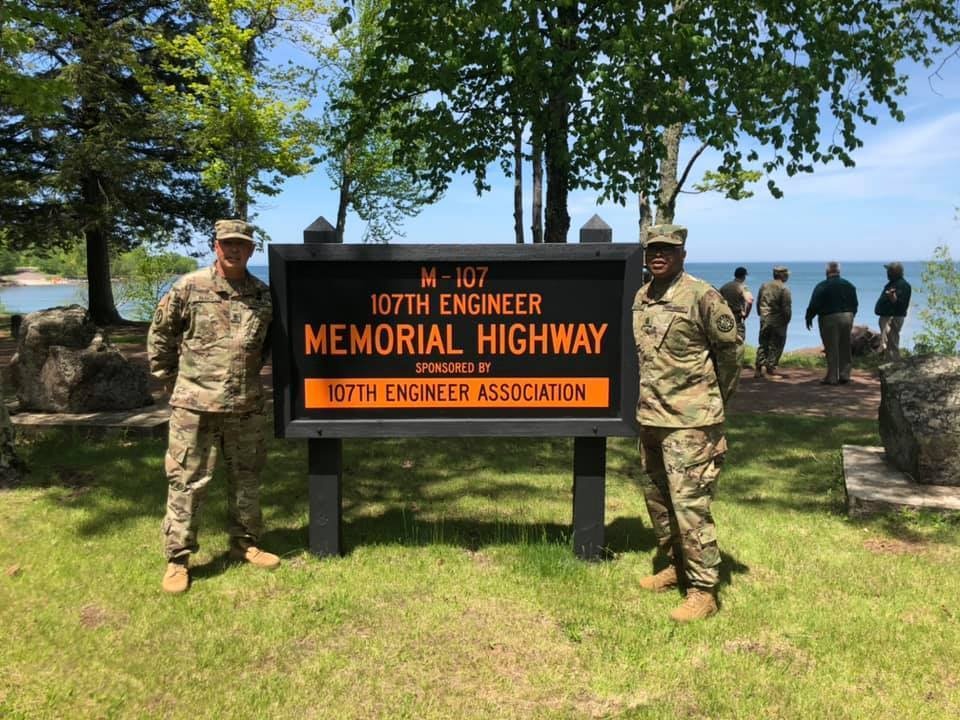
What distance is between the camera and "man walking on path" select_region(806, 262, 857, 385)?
37.7 ft

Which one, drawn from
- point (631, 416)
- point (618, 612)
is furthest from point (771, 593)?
point (631, 416)

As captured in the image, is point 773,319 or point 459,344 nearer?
point 459,344

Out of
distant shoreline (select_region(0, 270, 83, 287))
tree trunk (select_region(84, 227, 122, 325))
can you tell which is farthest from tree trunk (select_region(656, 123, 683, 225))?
distant shoreline (select_region(0, 270, 83, 287))

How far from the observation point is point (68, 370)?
749cm

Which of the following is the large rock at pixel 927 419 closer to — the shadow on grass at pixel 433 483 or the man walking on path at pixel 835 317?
the shadow on grass at pixel 433 483

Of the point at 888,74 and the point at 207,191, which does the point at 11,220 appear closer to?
the point at 207,191

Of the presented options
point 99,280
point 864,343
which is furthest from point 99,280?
point 864,343

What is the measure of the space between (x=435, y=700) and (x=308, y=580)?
142cm

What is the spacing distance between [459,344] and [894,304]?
455 inches

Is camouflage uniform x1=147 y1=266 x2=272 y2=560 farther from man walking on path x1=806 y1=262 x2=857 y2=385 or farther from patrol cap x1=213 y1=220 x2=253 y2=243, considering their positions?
man walking on path x1=806 y1=262 x2=857 y2=385

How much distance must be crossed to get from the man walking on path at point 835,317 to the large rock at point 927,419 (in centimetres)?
604

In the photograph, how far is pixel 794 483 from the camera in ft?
20.8

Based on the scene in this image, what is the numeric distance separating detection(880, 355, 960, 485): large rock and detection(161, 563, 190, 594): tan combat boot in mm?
5374

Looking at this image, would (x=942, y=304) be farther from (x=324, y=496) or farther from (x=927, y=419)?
(x=324, y=496)
